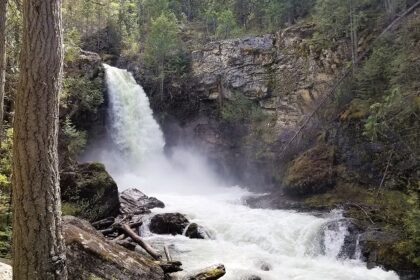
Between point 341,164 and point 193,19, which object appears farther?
point 193,19

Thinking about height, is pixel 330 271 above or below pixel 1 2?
below

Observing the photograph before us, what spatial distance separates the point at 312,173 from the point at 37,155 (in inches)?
578

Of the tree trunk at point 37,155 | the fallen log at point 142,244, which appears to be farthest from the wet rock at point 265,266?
the tree trunk at point 37,155

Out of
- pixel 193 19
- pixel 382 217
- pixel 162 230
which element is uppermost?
pixel 193 19

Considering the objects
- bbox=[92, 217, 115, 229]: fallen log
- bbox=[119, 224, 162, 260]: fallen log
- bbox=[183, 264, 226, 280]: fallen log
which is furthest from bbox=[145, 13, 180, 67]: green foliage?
bbox=[183, 264, 226, 280]: fallen log

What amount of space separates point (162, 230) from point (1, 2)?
830 cm

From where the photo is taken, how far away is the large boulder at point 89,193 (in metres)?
13.1

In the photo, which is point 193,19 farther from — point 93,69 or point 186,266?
point 186,266

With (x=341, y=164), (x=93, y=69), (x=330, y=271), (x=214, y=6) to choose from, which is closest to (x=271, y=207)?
(x=341, y=164)

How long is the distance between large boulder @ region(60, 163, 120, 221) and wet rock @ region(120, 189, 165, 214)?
92 cm

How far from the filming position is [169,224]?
1351cm

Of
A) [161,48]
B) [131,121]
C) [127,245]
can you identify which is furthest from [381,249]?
[161,48]

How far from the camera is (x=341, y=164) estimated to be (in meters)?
17.5

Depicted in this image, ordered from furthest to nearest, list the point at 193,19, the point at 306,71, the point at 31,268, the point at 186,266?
1. the point at 193,19
2. the point at 306,71
3. the point at 186,266
4. the point at 31,268
